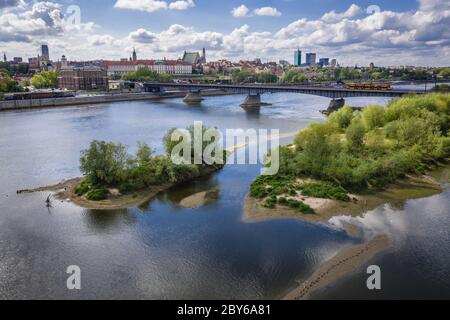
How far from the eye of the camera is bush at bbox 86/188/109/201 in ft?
83.1

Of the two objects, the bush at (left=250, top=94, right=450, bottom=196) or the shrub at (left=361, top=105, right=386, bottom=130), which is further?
the shrub at (left=361, top=105, right=386, bottom=130)

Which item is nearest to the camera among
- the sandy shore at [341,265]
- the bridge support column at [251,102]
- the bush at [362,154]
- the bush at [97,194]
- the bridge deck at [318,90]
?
the sandy shore at [341,265]

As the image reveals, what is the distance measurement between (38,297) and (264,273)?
9395 mm

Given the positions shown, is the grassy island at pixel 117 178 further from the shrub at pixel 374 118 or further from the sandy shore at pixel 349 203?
the shrub at pixel 374 118

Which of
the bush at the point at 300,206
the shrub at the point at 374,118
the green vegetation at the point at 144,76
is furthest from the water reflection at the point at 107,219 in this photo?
the green vegetation at the point at 144,76

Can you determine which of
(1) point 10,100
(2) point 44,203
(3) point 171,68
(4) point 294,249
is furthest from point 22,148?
(3) point 171,68

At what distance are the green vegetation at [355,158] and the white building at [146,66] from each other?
423 ft

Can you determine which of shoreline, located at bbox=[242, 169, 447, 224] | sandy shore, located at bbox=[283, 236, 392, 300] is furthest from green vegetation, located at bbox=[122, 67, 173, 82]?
sandy shore, located at bbox=[283, 236, 392, 300]

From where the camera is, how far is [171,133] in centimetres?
3170

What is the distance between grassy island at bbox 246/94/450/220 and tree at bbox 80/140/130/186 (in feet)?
31.4

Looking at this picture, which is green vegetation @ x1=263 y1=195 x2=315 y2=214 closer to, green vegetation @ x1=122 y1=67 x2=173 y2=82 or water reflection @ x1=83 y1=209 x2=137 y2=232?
water reflection @ x1=83 y1=209 x2=137 y2=232

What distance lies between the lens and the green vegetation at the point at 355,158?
90.0ft

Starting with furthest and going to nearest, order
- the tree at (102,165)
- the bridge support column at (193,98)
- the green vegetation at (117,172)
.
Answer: the bridge support column at (193,98) → the tree at (102,165) → the green vegetation at (117,172)
